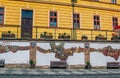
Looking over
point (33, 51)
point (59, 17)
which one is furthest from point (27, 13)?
point (33, 51)

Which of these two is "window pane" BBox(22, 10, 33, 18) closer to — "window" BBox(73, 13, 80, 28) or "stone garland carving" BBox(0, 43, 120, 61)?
"stone garland carving" BBox(0, 43, 120, 61)

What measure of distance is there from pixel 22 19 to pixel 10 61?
5907mm

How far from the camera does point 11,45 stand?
2222 cm

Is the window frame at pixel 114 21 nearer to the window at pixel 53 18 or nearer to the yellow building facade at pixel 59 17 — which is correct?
the yellow building facade at pixel 59 17

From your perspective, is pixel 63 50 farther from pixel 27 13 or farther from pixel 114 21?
pixel 114 21

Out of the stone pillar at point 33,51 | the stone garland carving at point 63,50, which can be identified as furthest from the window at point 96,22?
the stone pillar at point 33,51

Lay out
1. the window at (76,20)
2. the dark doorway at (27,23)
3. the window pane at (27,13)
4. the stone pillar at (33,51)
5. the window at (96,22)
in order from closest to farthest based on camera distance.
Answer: the stone pillar at (33,51) → the dark doorway at (27,23) → the window pane at (27,13) → the window at (76,20) → the window at (96,22)

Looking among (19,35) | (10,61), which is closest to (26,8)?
(19,35)

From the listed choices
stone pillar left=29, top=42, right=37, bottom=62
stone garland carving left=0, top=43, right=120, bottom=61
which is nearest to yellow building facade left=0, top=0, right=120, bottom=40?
stone pillar left=29, top=42, right=37, bottom=62

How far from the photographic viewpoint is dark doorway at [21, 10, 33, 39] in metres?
26.0

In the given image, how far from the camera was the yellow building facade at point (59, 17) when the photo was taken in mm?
25609

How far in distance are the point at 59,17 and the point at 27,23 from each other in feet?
12.5

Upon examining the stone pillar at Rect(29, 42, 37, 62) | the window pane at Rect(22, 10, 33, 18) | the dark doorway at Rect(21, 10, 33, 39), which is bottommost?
the stone pillar at Rect(29, 42, 37, 62)

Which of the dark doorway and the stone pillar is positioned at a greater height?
the dark doorway
